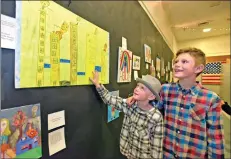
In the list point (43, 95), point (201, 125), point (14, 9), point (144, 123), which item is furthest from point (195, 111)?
point (14, 9)

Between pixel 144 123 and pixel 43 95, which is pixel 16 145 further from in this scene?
pixel 144 123

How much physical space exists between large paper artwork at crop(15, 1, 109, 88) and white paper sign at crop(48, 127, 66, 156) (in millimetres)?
173

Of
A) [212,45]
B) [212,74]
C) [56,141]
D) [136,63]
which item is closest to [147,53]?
[136,63]

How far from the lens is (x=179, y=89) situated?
0.54 metres

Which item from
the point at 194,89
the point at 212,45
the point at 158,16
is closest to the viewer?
the point at 194,89

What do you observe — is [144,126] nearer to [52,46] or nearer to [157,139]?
[157,139]

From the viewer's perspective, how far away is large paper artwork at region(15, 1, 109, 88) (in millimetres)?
448

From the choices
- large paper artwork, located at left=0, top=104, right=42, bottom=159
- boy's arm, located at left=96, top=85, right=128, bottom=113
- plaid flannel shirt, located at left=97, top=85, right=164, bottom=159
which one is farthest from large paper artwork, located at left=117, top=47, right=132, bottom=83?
large paper artwork, located at left=0, top=104, right=42, bottom=159

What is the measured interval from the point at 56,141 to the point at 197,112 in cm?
48

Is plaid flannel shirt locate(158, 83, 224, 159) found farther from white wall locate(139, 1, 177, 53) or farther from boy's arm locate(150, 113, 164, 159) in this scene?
white wall locate(139, 1, 177, 53)

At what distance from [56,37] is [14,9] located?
0.15 metres

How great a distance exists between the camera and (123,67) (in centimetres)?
97

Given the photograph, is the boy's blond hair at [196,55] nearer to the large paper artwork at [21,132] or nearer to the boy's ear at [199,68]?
the boy's ear at [199,68]

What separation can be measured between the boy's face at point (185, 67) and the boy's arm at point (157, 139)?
6.1 inches
